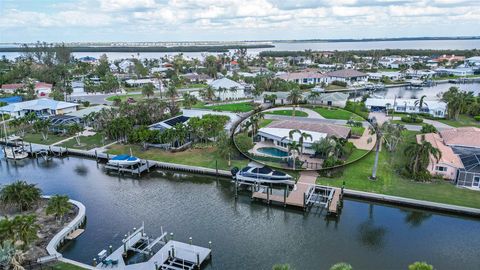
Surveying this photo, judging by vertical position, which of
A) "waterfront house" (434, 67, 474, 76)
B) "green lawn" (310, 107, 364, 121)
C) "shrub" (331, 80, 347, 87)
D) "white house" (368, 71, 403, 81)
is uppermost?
"waterfront house" (434, 67, 474, 76)

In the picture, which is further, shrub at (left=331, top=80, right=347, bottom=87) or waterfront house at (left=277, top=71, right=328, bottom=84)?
waterfront house at (left=277, top=71, right=328, bottom=84)

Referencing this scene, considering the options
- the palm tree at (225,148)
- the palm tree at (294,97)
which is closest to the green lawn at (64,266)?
the palm tree at (225,148)

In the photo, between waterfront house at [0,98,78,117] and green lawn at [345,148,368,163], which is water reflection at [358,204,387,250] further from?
waterfront house at [0,98,78,117]

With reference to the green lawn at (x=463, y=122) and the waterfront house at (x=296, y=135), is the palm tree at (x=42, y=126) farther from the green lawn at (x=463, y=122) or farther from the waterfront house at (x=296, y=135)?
the green lawn at (x=463, y=122)

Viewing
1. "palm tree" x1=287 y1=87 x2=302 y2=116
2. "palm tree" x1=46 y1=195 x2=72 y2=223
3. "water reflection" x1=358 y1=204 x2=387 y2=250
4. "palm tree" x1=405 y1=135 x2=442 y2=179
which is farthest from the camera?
"palm tree" x1=287 y1=87 x2=302 y2=116

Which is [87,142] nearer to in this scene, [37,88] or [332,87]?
[37,88]

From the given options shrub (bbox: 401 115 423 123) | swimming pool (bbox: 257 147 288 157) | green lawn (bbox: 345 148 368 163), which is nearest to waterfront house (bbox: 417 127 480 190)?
green lawn (bbox: 345 148 368 163)

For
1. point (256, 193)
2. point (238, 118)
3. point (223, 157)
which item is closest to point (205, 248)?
point (256, 193)
